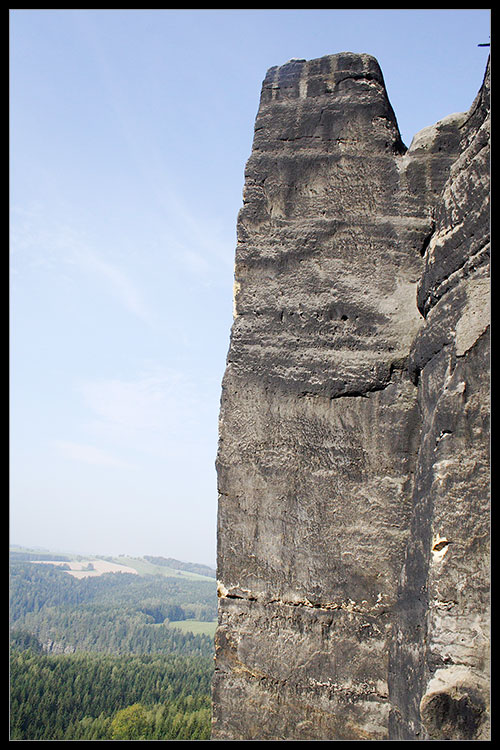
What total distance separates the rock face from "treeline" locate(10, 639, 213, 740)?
46.2 meters

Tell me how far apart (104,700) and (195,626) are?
7854 cm

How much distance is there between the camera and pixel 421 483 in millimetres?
3180

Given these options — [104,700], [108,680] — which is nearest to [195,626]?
[108,680]

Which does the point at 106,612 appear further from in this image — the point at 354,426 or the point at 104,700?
the point at 354,426

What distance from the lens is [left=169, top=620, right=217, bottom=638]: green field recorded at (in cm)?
12515

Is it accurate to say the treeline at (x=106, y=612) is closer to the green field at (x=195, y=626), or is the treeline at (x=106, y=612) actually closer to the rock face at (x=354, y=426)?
the green field at (x=195, y=626)

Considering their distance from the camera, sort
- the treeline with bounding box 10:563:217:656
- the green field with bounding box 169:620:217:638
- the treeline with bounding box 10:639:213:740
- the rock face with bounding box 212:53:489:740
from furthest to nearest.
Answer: the green field with bounding box 169:620:217:638, the treeline with bounding box 10:563:217:656, the treeline with bounding box 10:639:213:740, the rock face with bounding box 212:53:489:740

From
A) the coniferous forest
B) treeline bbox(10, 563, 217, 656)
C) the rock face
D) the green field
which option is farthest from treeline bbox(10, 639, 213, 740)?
the green field

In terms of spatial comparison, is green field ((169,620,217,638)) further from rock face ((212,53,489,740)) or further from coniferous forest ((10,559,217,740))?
rock face ((212,53,489,740))

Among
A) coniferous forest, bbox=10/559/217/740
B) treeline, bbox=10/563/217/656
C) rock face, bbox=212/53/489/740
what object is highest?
rock face, bbox=212/53/489/740

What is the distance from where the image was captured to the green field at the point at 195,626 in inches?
4927

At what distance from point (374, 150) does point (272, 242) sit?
0.90 m

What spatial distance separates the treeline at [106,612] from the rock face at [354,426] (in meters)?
112

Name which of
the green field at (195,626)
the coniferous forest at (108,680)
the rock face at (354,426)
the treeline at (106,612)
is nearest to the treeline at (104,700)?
the coniferous forest at (108,680)
